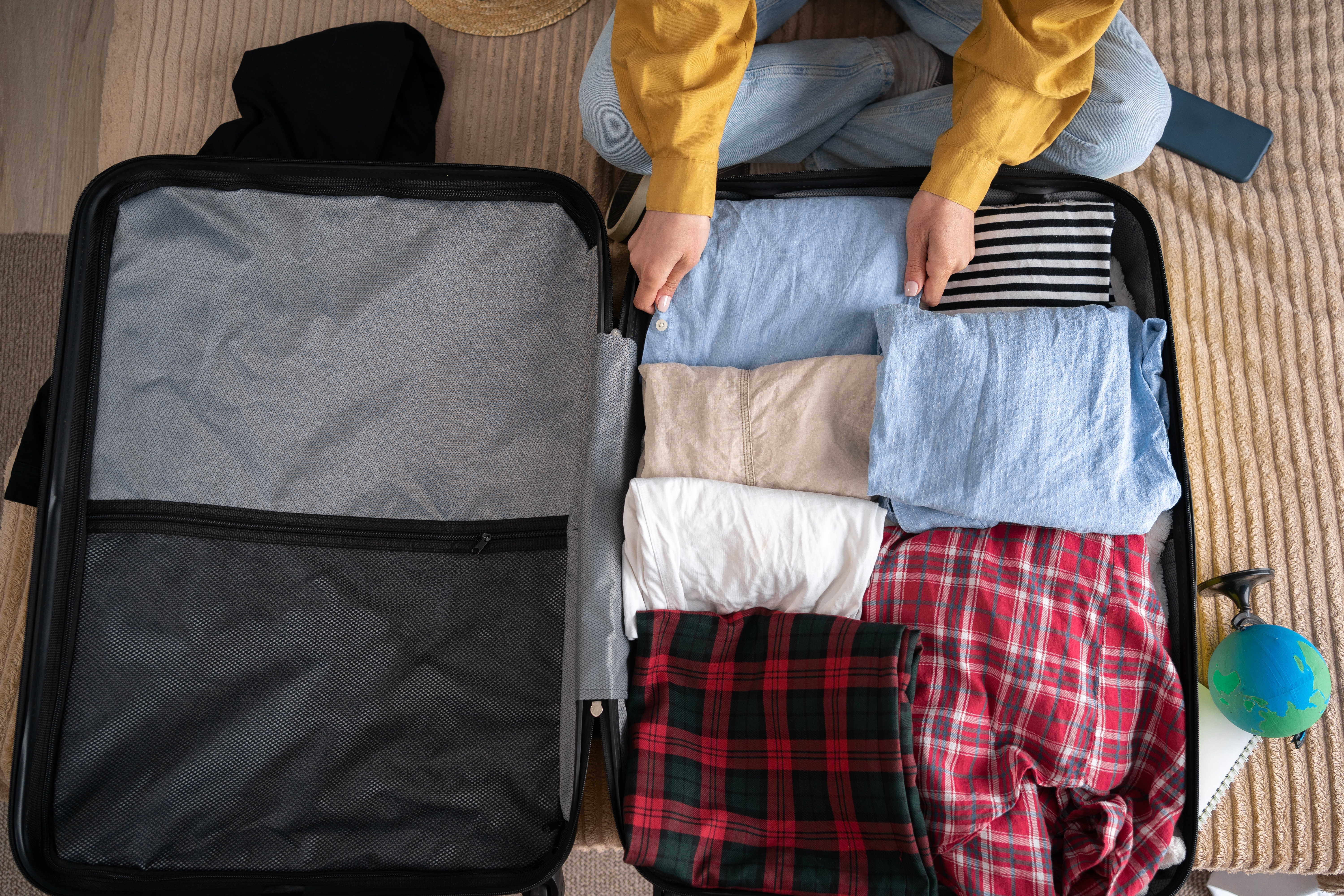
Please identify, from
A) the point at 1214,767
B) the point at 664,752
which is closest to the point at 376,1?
the point at 664,752

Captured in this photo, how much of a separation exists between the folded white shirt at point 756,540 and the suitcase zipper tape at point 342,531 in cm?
12

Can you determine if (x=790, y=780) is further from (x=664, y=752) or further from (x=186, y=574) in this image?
(x=186, y=574)

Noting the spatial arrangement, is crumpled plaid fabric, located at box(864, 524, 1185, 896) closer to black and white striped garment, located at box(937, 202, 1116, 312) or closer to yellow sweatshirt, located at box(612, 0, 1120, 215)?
black and white striped garment, located at box(937, 202, 1116, 312)

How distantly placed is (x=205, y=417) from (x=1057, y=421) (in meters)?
0.83

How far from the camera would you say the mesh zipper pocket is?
0.73 meters

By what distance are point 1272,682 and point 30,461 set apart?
1.31m

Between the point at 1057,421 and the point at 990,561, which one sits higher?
the point at 1057,421

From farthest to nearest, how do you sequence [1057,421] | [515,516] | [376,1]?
[376,1] < [515,516] < [1057,421]

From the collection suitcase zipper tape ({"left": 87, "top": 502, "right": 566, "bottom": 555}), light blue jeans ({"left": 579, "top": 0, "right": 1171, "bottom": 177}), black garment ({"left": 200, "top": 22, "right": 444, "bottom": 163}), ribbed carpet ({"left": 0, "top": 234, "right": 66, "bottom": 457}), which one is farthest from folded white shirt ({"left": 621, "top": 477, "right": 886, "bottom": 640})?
ribbed carpet ({"left": 0, "top": 234, "right": 66, "bottom": 457})

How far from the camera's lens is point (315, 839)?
29.0 inches

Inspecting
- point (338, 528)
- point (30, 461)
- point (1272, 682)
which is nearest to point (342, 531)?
point (338, 528)

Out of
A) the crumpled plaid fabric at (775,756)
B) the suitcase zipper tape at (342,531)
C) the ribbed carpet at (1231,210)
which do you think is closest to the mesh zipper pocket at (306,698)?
the suitcase zipper tape at (342,531)

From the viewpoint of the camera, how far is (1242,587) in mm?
797

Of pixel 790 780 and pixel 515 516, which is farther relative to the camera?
pixel 515 516
